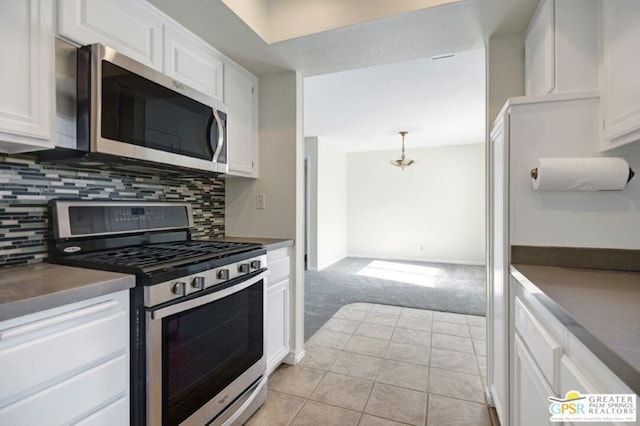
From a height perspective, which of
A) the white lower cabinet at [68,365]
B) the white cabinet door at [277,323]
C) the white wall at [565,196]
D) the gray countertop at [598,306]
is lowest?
the white cabinet door at [277,323]

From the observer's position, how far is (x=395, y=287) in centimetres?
437

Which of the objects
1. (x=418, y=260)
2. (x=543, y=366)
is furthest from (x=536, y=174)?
(x=418, y=260)

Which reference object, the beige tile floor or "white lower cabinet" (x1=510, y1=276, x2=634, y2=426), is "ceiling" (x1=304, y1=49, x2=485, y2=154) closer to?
"white lower cabinet" (x1=510, y1=276, x2=634, y2=426)

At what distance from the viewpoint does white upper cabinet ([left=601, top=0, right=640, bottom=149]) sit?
1.08m

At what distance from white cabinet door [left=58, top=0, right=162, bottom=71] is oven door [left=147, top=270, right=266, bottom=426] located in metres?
1.14

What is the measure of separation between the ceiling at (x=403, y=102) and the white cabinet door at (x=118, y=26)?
66.3 inches

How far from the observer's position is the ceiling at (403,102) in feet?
9.17

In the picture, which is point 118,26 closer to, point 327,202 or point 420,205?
point 327,202

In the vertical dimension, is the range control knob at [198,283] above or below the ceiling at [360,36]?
below

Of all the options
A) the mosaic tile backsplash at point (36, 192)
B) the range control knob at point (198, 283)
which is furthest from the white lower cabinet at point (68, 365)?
the mosaic tile backsplash at point (36, 192)

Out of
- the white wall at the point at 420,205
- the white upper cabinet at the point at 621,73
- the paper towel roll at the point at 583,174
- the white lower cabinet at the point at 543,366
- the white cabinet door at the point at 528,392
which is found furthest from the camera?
the white wall at the point at 420,205

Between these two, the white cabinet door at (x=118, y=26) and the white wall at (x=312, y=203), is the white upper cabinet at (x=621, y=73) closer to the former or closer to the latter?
the white cabinet door at (x=118, y=26)

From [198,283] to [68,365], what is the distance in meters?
0.48

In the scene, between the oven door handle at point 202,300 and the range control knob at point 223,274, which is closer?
the oven door handle at point 202,300
